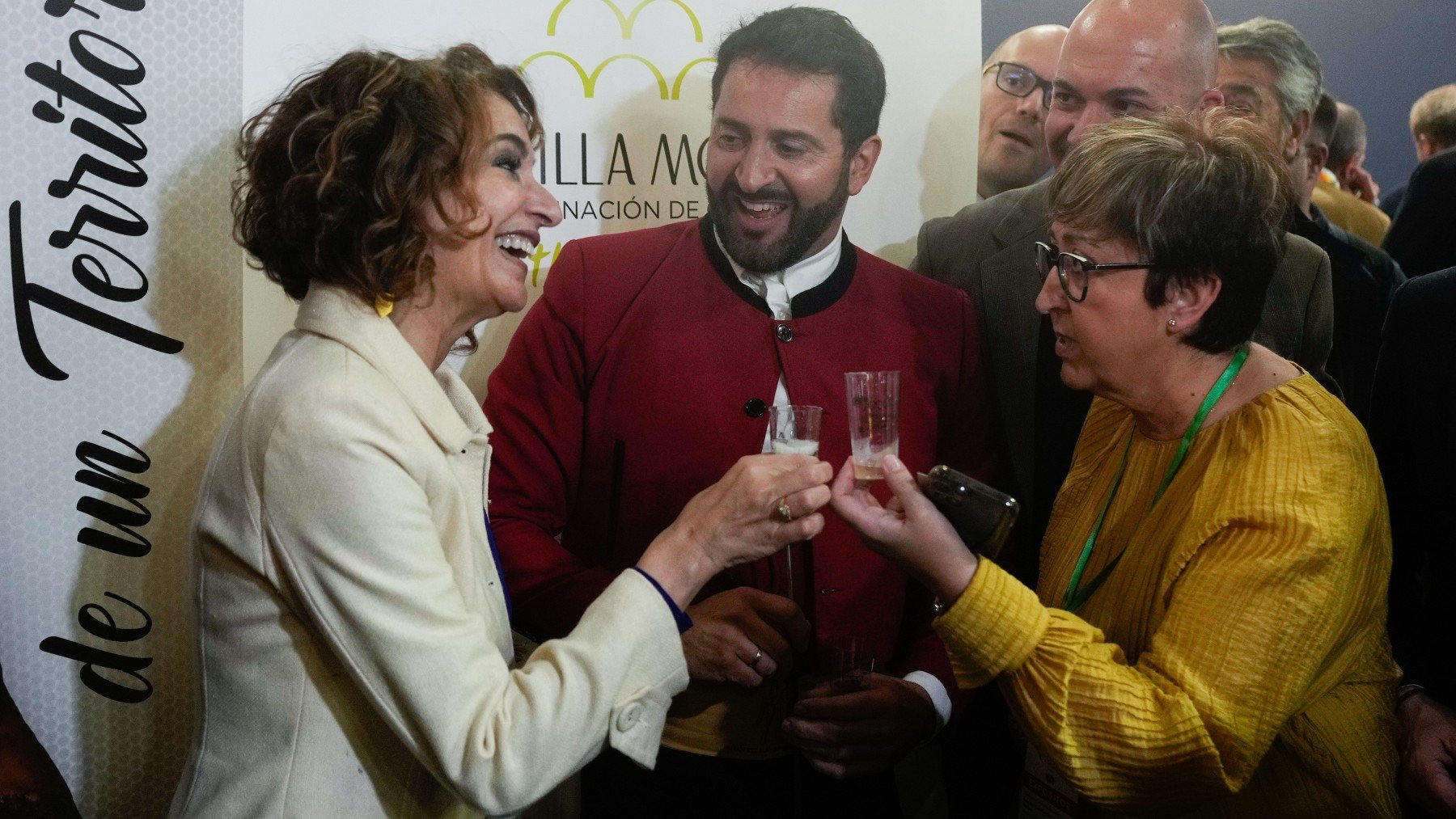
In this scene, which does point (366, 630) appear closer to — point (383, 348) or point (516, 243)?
point (383, 348)

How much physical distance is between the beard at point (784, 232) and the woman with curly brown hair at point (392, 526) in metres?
0.62

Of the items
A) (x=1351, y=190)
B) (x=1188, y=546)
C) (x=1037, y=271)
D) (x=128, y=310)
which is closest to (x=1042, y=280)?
(x=1037, y=271)

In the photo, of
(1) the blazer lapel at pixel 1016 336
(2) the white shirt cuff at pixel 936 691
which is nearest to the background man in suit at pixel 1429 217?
(1) the blazer lapel at pixel 1016 336

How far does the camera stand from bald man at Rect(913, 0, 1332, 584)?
256 centimetres

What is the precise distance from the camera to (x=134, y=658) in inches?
86.6

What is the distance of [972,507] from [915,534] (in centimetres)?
11

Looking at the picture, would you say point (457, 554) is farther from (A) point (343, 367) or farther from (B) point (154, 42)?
(B) point (154, 42)

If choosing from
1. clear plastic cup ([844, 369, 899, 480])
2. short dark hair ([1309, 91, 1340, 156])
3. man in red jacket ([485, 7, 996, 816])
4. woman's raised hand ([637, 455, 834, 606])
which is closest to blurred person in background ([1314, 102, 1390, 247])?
short dark hair ([1309, 91, 1340, 156])

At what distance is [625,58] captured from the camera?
2486 mm

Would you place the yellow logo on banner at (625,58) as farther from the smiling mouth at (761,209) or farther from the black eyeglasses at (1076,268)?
the black eyeglasses at (1076,268)

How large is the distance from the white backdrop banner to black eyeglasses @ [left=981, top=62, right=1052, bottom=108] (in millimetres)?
1175

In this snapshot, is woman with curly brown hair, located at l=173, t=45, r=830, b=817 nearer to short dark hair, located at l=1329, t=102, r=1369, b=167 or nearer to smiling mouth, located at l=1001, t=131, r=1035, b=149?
smiling mouth, located at l=1001, t=131, r=1035, b=149

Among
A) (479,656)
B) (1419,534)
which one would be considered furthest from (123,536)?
(1419,534)

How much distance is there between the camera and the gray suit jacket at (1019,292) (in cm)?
257
